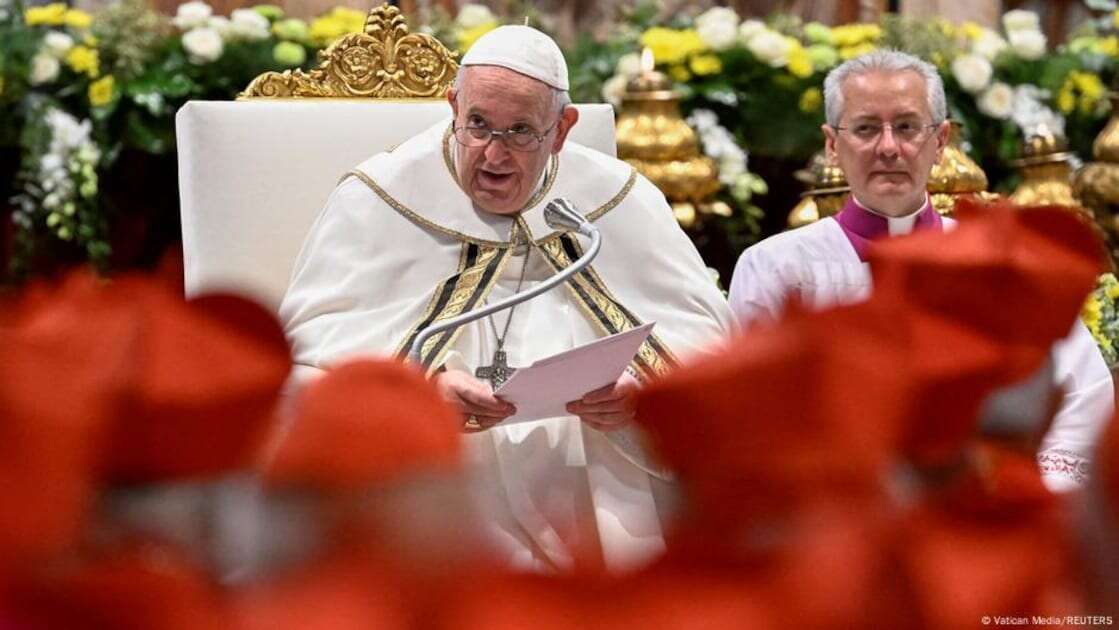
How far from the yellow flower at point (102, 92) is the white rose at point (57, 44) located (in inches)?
5.7

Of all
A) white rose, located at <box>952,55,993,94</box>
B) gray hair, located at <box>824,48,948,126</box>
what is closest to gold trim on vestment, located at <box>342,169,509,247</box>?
gray hair, located at <box>824,48,948,126</box>

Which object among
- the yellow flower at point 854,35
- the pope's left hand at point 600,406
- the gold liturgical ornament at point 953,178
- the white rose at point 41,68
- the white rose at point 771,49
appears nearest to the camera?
the pope's left hand at point 600,406

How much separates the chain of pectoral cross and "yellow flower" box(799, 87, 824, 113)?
84.8 inches

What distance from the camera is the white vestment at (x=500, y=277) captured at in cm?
309

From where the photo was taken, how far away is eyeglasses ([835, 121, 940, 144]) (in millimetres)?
3811

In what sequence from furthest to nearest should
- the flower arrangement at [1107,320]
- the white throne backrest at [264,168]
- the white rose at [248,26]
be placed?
Answer: the white rose at [248,26], the flower arrangement at [1107,320], the white throne backrest at [264,168]

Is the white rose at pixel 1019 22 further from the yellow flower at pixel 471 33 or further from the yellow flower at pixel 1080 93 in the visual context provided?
the yellow flower at pixel 471 33

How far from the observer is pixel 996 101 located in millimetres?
5438

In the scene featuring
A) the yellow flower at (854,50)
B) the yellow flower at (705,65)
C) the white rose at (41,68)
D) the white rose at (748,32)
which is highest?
the white rose at (748,32)

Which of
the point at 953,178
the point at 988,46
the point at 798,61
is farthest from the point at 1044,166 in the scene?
the point at 798,61

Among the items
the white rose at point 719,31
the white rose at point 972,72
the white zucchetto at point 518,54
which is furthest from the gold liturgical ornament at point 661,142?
the white zucchetto at point 518,54

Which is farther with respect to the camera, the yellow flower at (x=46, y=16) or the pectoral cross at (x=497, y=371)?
the yellow flower at (x=46, y=16)

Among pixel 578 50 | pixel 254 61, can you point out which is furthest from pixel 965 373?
pixel 578 50

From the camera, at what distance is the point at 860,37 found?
18.2 ft
